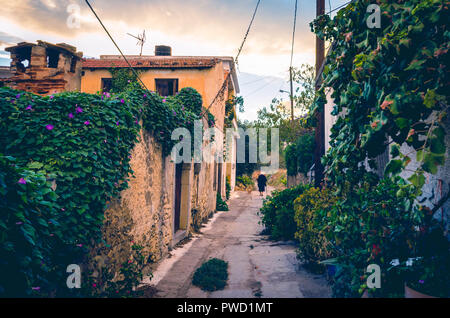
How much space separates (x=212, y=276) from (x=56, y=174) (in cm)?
319

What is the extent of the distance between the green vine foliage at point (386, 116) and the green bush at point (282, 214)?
14.8ft

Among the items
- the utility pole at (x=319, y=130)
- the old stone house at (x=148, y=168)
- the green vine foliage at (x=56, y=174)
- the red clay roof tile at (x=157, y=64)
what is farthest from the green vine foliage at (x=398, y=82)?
the red clay roof tile at (x=157, y=64)

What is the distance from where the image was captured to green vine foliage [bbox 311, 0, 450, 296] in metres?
2.20

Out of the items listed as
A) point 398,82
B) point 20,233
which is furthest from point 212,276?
point 398,82

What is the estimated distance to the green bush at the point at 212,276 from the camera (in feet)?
16.3

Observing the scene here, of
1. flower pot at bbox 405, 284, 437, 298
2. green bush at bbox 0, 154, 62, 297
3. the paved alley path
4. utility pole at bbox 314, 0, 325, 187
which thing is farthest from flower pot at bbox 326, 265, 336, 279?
green bush at bbox 0, 154, 62, 297

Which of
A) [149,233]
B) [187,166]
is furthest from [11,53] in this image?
[149,233]

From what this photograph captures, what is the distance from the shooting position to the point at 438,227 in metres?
2.69

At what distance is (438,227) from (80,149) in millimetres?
3793

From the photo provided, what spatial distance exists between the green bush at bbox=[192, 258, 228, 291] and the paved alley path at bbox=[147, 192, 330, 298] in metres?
0.11

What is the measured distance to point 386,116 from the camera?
2375 millimetres

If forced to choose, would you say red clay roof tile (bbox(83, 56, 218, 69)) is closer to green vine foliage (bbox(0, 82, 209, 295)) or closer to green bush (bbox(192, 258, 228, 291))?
green vine foliage (bbox(0, 82, 209, 295))

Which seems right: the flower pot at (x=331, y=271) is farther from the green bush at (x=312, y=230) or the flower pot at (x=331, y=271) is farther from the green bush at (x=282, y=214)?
the green bush at (x=282, y=214)

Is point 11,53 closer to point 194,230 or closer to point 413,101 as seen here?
point 194,230
